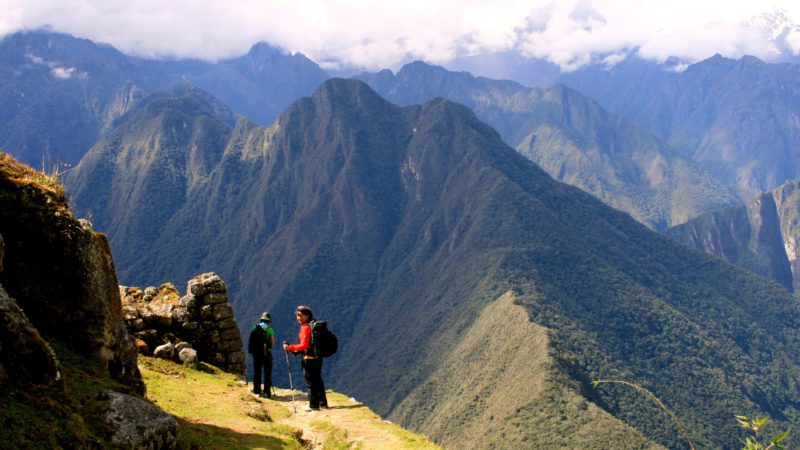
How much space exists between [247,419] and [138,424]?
6.64 meters

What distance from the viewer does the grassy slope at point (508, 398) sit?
350 feet

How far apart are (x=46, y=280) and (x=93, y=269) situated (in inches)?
42.0

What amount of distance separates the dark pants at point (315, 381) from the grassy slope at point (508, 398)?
92.9 metres

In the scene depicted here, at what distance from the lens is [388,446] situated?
56.2 feet

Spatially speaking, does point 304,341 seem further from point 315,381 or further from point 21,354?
point 21,354

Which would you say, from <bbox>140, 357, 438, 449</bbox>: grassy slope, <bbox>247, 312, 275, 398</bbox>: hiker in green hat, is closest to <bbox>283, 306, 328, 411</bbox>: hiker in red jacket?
<bbox>140, 357, 438, 449</bbox>: grassy slope

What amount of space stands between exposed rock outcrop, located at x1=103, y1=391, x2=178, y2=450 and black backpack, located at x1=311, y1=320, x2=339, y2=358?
802 centimetres

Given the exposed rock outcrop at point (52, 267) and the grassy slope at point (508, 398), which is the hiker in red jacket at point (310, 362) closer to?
the exposed rock outcrop at point (52, 267)

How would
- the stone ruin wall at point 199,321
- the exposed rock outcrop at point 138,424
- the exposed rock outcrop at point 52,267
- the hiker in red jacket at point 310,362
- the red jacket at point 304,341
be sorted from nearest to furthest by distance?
the exposed rock outcrop at point 138,424, the exposed rock outcrop at point 52,267, the red jacket at point 304,341, the hiker in red jacket at point 310,362, the stone ruin wall at point 199,321

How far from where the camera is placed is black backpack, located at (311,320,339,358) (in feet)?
69.2

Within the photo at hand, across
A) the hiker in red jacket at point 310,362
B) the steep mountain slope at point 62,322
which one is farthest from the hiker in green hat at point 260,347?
the steep mountain slope at point 62,322

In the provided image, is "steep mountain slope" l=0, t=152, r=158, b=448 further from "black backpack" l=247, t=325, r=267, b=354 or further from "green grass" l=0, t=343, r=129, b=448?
"black backpack" l=247, t=325, r=267, b=354

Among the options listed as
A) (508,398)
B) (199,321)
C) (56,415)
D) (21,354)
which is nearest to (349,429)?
(56,415)

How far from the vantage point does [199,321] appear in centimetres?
2692
